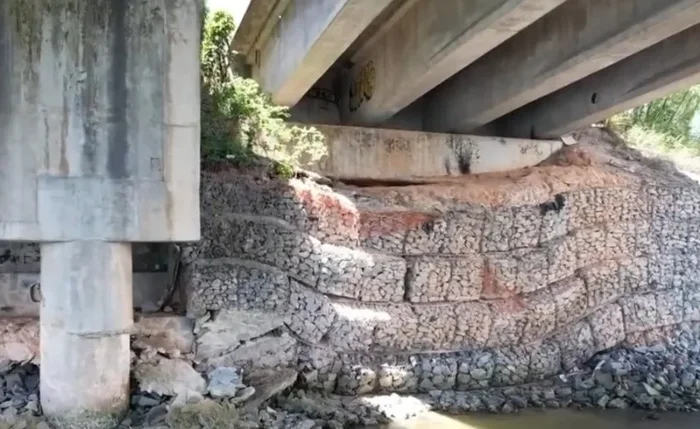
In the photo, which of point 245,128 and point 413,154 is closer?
point 245,128

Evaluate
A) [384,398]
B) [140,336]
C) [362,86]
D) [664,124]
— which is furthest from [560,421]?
[664,124]

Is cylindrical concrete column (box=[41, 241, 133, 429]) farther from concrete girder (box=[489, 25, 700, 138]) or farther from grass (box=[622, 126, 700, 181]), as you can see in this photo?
grass (box=[622, 126, 700, 181])

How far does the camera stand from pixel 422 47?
8297mm

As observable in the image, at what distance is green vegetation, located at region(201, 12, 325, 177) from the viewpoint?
31.0ft

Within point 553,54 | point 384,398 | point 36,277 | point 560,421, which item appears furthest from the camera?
point 384,398

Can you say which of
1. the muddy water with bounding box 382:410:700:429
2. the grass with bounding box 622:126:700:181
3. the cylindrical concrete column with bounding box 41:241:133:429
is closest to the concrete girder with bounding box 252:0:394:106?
the cylindrical concrete column with bounding box 41:241:133:429

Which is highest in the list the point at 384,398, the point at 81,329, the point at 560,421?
the point at 81,329

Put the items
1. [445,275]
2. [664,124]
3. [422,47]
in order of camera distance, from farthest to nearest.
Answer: [664,124] → [445,275] → [422,47]

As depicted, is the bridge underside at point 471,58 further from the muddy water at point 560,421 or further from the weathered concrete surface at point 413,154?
the muddy water at point 560,421

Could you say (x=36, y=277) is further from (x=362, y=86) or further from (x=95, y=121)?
(x=362, y=86)

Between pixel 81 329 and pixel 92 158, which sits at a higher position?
pixel 92 158

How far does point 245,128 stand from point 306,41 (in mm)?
2220

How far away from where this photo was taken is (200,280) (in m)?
8.50

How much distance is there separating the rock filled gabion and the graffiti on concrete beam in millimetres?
1584
